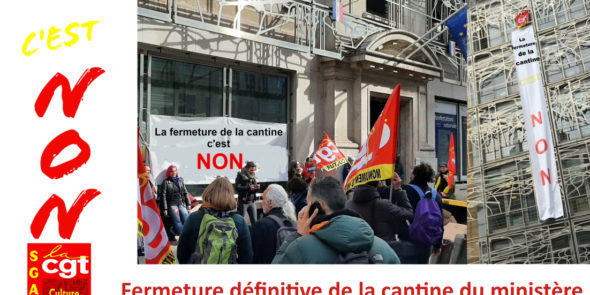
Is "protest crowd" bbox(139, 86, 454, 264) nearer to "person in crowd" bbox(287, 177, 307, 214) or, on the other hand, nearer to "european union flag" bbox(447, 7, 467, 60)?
"person in crowd" bbox(287, 177, 307, 214)

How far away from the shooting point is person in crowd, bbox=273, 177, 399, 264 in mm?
1989

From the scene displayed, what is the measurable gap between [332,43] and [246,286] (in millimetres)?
2457

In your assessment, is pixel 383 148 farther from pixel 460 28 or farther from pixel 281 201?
pixel 460 28

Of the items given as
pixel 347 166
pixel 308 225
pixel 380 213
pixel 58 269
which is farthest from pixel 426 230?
pixel 58 269

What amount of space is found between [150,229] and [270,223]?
0.70m

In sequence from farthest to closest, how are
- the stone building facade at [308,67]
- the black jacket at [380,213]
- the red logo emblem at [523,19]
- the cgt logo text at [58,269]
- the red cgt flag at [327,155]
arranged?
the red cgt flag at [327,155], the stone building facade at [308,67], the black jacket at [380,213], the red logo emblem at [523,19], the cgt logo text at [58,269]

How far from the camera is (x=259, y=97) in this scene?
476 centimetres

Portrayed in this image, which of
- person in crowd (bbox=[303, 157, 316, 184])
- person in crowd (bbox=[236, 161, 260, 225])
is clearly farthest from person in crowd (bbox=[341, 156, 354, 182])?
person in crowd (bbox=[236, 161, 260, 225])

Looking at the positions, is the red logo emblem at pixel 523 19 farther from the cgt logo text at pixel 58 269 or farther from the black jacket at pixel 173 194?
the black jacket at pixel 173 194

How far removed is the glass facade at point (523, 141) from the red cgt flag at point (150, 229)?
5.22ft

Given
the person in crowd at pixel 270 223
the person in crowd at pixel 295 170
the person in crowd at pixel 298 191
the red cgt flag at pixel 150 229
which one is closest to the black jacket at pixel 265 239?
the person in crowd at pixel 270 223

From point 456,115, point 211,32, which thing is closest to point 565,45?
point 456,115

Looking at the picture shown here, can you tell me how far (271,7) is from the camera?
384cm

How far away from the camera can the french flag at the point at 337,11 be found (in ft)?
13.4
